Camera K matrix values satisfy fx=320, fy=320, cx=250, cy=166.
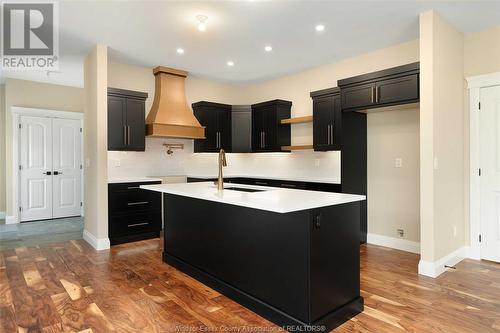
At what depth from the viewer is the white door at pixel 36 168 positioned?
6.30m

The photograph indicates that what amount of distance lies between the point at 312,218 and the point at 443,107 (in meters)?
2.38

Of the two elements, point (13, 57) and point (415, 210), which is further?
point (13, 57)

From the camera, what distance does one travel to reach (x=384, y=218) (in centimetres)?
458

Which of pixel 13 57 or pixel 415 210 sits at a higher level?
pixel 13 57

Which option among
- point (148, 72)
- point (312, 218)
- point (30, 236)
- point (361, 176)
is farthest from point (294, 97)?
point (30, 236)

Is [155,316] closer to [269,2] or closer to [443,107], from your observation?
[269,2]

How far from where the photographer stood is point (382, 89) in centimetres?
394

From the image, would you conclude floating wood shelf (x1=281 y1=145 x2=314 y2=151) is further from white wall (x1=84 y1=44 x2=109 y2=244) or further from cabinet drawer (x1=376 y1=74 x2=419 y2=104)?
white wall (x1=84 y1=44 x2=109 y2=244)

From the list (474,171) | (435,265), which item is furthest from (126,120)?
(474,171)

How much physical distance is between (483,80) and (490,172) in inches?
43.6

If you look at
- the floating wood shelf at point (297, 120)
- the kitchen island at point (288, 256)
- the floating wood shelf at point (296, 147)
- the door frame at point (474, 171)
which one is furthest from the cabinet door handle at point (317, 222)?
the floating wood shelf at point (297, 120)

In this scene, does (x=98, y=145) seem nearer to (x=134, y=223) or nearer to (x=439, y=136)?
(x=134, y=223)

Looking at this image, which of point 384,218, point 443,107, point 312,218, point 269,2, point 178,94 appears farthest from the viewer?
point 178,94

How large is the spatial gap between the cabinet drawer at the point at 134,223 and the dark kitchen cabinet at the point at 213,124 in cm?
161
